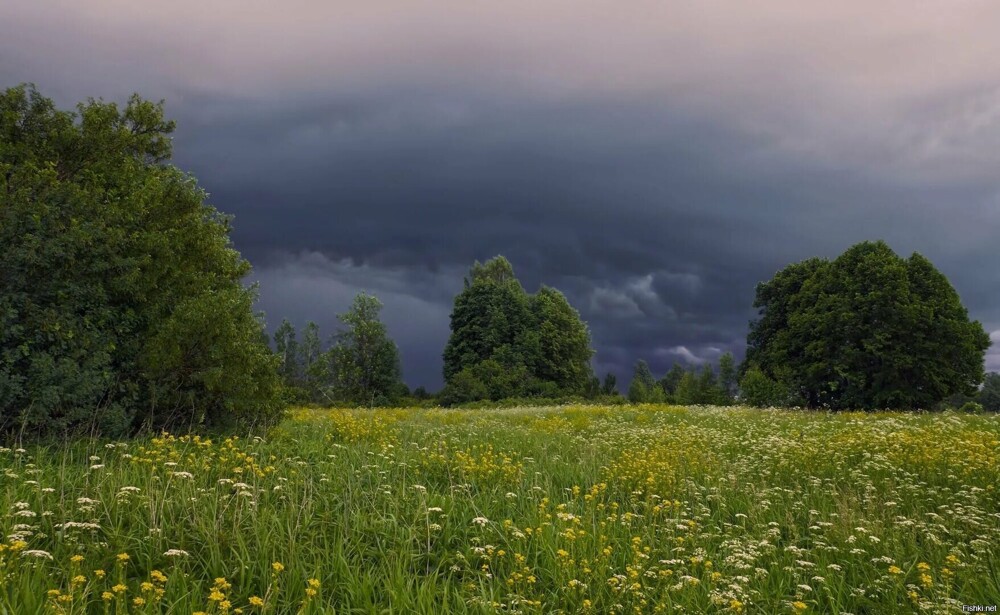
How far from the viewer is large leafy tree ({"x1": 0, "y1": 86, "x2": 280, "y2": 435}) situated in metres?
8.84

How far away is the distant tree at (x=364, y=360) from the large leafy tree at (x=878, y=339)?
35541 millimetres

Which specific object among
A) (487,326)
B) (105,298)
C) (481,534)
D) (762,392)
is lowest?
(481,534)

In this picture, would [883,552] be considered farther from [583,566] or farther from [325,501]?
[325,501]

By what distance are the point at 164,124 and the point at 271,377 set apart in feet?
25.5

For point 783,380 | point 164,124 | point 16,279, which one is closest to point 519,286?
point 783,380

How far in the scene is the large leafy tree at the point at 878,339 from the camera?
3366 centimetres

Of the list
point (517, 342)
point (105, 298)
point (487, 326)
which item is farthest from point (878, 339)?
point (105, 298)

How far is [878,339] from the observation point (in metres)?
34.3

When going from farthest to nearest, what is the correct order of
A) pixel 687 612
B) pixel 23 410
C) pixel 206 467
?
pixel 23 410 < pixel 206 467 < pixel 687 612

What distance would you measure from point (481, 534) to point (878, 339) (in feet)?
119

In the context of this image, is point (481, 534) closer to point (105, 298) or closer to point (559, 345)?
point (105, 298)

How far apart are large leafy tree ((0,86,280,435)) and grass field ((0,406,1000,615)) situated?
1134mm

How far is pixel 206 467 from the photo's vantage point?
7.22m

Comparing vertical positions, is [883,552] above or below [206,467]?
below
